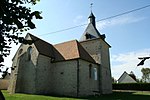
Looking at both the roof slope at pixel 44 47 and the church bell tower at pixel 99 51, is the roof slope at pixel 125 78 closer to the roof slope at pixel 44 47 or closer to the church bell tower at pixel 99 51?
the church bell tower at pixel 99 51

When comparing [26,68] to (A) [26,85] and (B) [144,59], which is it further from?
(B) [144,59]

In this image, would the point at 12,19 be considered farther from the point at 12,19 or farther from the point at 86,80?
the point at 86,80

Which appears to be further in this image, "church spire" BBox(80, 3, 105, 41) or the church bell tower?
"church spire" BBox(80, 3, 105, 41)

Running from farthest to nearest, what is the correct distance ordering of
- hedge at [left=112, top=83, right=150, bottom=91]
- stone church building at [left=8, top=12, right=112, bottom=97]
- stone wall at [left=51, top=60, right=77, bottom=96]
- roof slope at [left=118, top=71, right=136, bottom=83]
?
1. roof slope at [left=118, top=71, right=136, bottom=83]
2. hedge at [left=112, top=83, right=150, bottom=91]
3. stone church building at [left=8, top=12, right=112, bottom=97]
4. stone wall at [left=51, top=60, right=77, bottom=96]

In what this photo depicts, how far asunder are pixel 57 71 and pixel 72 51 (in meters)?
3.64

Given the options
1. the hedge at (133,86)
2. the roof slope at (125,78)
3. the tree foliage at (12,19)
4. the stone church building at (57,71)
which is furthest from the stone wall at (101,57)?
the roof slope at (125,78)

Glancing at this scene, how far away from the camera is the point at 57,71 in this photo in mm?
27125

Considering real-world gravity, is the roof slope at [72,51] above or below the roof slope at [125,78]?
above

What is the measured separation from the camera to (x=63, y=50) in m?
29.1

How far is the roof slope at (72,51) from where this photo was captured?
26.3 meters

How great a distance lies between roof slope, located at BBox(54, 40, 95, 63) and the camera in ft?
86.2

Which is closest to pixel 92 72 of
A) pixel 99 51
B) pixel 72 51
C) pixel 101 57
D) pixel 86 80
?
pixel 86 80

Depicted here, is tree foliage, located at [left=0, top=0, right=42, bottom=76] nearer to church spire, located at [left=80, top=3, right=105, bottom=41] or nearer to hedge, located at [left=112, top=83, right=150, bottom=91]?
church spire, located at [left=80, top=3, right=105, bottom=41]

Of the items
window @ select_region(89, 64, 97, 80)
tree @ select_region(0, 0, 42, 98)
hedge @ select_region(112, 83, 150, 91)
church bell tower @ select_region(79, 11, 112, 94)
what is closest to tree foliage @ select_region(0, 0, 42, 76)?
tree @ select_region(0, 0, 42, 98)
